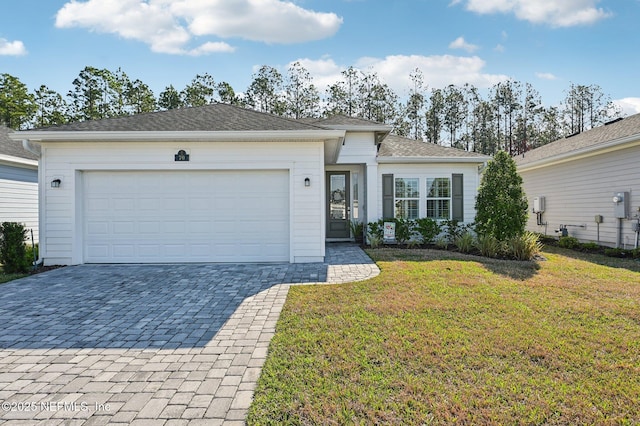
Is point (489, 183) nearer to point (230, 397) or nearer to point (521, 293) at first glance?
point (521, 293)

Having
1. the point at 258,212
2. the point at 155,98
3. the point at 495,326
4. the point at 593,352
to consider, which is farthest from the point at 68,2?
the point at 155,98

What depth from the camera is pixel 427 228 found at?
35.2 feet

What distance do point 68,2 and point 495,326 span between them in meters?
11.0

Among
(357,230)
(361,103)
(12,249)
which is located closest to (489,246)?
(357,230)

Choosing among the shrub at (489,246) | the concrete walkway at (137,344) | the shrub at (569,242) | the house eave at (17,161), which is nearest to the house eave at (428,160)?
the shrub at (489,246)

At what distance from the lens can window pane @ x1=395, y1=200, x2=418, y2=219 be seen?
37.4 feet

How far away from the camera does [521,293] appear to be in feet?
17.5

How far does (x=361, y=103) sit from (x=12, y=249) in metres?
24.9

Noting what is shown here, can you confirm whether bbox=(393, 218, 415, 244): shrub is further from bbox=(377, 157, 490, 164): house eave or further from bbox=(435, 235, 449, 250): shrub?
bbox=(377, 157, 490, 164): house eave

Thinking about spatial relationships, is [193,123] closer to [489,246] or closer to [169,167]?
[169,167]

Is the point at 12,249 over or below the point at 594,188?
below

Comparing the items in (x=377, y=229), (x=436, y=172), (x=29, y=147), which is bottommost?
(x=377, y=229)

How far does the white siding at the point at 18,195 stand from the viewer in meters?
11.0

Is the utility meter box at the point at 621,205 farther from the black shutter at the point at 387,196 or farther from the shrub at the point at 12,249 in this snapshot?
the shrub at the point at 12,249
